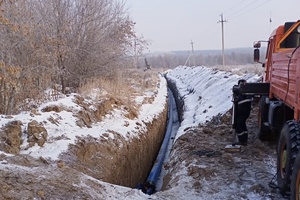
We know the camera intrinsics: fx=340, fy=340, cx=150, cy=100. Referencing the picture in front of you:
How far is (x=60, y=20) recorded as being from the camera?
14.3 m

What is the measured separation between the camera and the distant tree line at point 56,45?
30.5 ft

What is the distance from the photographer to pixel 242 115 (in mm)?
7703

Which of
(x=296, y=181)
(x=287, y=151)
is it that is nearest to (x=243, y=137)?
(x=287, y=151)

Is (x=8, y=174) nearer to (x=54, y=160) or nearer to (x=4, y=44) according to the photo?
(x=54, y=160)

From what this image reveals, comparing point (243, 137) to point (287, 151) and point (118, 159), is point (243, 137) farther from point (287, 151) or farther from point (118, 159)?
point (287, 151)

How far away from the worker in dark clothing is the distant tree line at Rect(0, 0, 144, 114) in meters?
4.99

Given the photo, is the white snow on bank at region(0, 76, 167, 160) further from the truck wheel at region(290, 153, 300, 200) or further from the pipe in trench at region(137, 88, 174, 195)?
the truck wheel at region(290, 153, 300, 200)

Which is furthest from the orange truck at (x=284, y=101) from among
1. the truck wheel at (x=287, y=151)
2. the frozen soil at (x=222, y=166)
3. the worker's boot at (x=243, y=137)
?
the frozen soil at (x=222, y=166)

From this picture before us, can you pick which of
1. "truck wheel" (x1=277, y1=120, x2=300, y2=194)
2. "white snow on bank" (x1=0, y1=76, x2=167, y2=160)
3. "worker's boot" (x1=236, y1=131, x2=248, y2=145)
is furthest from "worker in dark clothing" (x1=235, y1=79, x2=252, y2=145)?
"white snow on bank" (x1=0, y1=76, x2=167, y2=160)

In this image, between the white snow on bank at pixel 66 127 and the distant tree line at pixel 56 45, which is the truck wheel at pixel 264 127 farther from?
the distant tree line at pixel 56 45

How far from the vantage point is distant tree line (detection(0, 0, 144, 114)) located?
9.29 metres

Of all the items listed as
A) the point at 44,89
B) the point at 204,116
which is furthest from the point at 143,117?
the point at 44,89

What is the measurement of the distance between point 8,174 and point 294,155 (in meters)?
3.74

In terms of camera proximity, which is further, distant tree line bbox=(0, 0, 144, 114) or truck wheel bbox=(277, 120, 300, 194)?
distant tree line bbox=(0, 0, 144, 114)
